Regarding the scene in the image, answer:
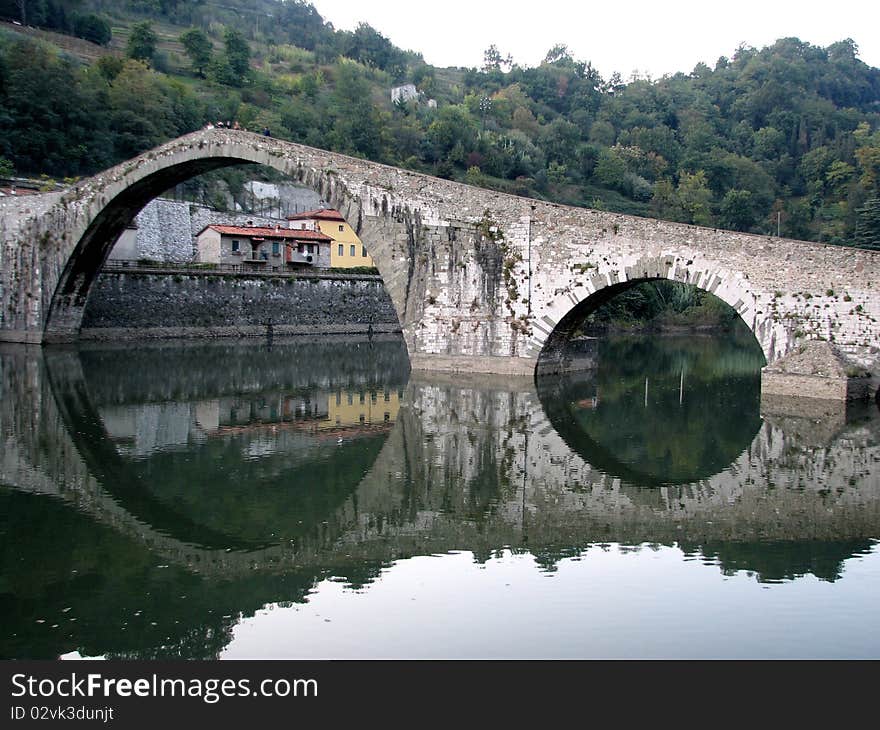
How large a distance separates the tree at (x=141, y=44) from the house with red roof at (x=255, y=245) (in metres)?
40.4

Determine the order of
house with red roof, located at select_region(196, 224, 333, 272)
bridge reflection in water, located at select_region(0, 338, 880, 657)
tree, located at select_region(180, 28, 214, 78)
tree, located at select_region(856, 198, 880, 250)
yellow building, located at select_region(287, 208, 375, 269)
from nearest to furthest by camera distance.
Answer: bridge reflection in water, located at select_region(0, 338, 880, 657) → house with red roof, located at select_region(196, 224, 333, 272) → yellow building, located at select_region(287, 208, 375, 269) → tree, located at select_region(856, 198, 880, 250) → tree, located at select_region(180, 28, 214, 78)

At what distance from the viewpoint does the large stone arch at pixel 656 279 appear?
19719 mm

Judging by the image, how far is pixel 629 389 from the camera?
22625 mm

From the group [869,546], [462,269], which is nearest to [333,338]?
[462,269]

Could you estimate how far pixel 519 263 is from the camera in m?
22.6

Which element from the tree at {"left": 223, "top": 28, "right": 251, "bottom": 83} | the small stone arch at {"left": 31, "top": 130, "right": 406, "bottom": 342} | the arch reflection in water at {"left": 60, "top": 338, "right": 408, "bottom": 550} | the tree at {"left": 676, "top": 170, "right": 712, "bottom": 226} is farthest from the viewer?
the tree at {"left": 223, "top": 28, "right": 251, "bottom": 83}

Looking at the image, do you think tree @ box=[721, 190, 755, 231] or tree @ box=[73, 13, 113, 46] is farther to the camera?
tree @ box=[73, 13, 113, 46]

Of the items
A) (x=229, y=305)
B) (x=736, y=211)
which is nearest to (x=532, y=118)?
(x=736, y=211)

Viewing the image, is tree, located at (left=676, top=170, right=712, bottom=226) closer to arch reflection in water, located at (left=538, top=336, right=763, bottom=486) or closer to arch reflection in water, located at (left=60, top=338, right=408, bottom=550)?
arch reflection in water, located at (left=538, top=336, right=763, bottom=486)

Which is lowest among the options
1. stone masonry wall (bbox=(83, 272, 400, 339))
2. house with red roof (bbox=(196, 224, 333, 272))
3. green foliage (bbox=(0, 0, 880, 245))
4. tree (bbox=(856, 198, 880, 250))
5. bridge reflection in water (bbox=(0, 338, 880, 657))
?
bridge reflection in water (bbox=(0, 338, 880, 657))

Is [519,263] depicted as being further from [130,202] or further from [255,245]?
[255,245]

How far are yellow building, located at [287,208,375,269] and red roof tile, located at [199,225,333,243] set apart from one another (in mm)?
1415

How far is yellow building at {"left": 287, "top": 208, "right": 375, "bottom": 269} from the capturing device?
49.3 metres

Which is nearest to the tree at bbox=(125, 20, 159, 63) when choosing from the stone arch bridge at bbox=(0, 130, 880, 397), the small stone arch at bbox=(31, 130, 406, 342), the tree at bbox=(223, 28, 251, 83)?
the tree at bbox=(223, 28, 251, 83)
